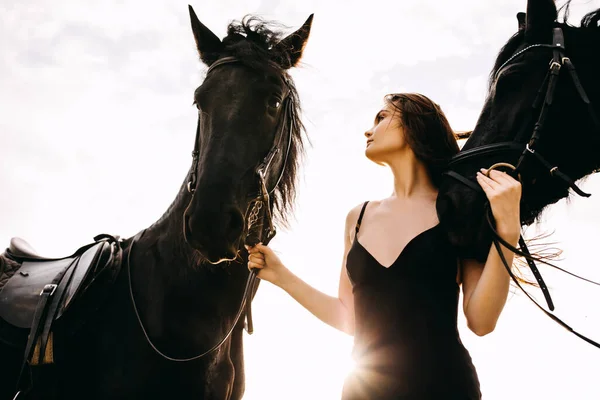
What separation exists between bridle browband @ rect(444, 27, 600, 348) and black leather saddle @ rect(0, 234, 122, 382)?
6.40 feet

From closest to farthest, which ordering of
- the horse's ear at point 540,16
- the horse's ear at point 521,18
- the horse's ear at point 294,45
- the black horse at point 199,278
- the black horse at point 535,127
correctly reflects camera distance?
the black horse at point 535,127, the black horse at point 199,278, the horse's ear at point 540,16, the horse's ear at point 294,45, the horse's ear at point 521,18

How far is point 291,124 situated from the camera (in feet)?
9.86

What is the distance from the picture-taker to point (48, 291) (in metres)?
2.65

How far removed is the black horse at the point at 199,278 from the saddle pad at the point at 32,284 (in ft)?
0.40

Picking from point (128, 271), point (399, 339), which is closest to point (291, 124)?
point (128, 271)

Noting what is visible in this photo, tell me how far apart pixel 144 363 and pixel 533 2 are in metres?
3.02

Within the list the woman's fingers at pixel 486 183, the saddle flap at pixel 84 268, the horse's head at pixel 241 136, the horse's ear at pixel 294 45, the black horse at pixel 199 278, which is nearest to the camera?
the woman's fingers at pixel 486 183

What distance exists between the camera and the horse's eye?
2736 millimetres

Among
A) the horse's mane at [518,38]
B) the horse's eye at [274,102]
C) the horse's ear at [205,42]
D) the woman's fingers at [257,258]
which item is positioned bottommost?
the woman's fingers at [257,258]

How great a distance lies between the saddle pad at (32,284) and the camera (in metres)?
2.66

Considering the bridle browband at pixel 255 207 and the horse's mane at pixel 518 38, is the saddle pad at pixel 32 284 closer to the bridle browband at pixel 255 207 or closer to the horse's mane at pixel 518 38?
the bridle browband at pixel 255 207

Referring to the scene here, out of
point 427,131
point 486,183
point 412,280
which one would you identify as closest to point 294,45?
point 427,131

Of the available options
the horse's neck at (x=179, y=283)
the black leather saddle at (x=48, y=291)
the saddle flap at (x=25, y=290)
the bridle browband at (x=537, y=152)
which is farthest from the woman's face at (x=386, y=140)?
the saddle flap at (x=25, y=290)

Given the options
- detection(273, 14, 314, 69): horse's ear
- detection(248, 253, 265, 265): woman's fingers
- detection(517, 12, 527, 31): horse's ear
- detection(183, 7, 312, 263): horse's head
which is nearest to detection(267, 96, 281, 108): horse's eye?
detection(183, 7, 312, 263): horse's head
